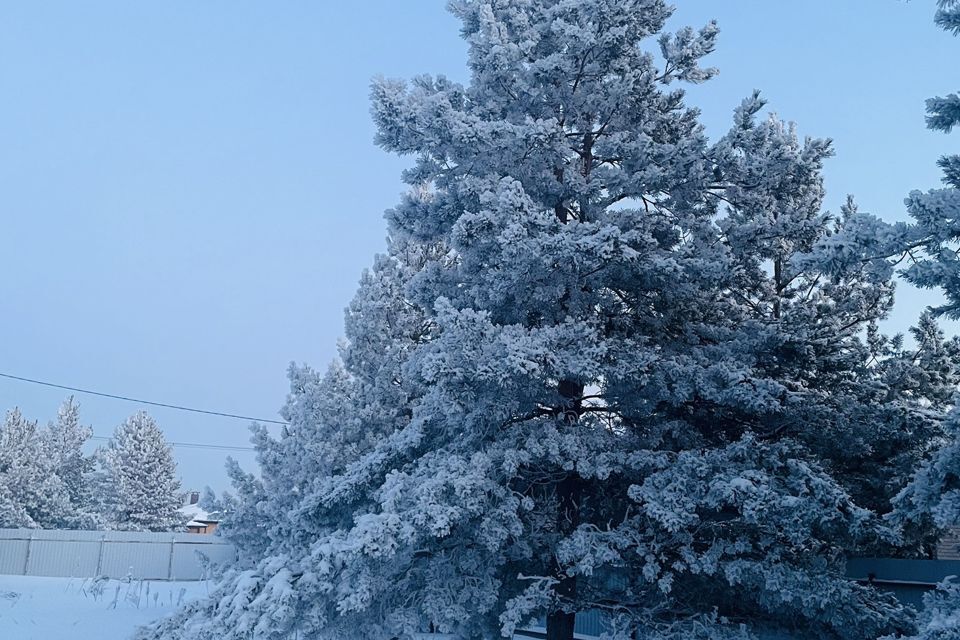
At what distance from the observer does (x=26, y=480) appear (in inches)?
1866

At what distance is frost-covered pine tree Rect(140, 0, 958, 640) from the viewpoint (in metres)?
8.98

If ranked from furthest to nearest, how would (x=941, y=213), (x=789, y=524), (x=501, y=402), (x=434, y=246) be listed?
(x=434, y=246), (x=501, y=402), (x=789, y=524), (x=941, y=213)

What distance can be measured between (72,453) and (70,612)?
43.1m

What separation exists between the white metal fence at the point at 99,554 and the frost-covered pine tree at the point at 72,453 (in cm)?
2012

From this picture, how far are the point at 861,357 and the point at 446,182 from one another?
6.91m

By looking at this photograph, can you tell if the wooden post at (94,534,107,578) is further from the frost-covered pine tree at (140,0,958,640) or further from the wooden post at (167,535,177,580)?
the frost-covered pine tree at (140,0,958,640)

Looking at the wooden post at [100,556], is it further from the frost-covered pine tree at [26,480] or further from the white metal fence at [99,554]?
the frost-covered pine tree at [26,480]

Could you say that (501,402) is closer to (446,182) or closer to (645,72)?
(446,182)

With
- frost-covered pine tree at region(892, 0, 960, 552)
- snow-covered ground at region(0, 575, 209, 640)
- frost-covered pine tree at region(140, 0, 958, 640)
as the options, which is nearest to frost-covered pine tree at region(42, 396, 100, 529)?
snow-covered ground at region(0, 575, 209, 640)

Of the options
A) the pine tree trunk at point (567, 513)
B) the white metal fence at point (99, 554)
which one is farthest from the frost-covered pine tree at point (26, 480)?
the pine tree trunk at point (567, 513)

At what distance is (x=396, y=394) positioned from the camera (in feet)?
49.6

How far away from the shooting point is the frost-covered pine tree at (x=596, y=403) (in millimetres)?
8977

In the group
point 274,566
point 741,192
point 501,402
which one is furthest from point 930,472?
point 274,566

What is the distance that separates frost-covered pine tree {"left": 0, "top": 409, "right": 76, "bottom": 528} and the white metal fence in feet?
43.4
